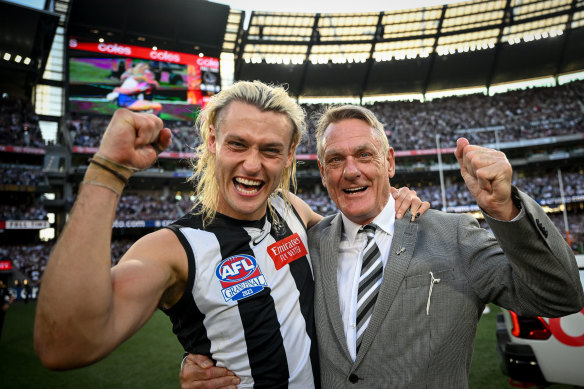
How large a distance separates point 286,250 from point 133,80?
40138 millimetres

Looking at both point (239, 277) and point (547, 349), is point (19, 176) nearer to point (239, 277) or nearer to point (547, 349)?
point (239, 277)

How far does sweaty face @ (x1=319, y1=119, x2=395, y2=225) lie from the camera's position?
8.10 feet

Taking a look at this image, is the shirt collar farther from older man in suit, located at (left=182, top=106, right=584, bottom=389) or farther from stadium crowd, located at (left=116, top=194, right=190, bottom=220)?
stadium crowd, located at (left=116, top=194, right=190, bottom=220)

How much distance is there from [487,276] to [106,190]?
6.17ft

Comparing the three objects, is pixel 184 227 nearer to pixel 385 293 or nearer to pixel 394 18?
pixel 385 293

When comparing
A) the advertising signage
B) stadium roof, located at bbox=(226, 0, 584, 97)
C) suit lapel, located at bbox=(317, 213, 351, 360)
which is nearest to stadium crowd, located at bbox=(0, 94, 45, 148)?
the advertising signage

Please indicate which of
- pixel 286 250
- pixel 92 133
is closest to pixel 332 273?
pixel 286 250

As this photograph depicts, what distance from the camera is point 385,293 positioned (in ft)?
6.76

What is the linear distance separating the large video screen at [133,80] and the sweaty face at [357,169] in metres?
35.1

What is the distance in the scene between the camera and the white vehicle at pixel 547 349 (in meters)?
3.69

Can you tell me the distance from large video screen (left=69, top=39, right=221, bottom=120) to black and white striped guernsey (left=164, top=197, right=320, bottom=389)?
3543 cm

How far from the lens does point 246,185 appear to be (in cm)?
225

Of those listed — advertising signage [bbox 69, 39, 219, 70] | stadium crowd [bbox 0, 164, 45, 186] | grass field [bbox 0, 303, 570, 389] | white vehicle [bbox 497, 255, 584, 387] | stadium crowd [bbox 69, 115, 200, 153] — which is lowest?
grass field [bbox 0, 303, 570, 389]

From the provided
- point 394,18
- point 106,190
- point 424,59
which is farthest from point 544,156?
point 106,190
